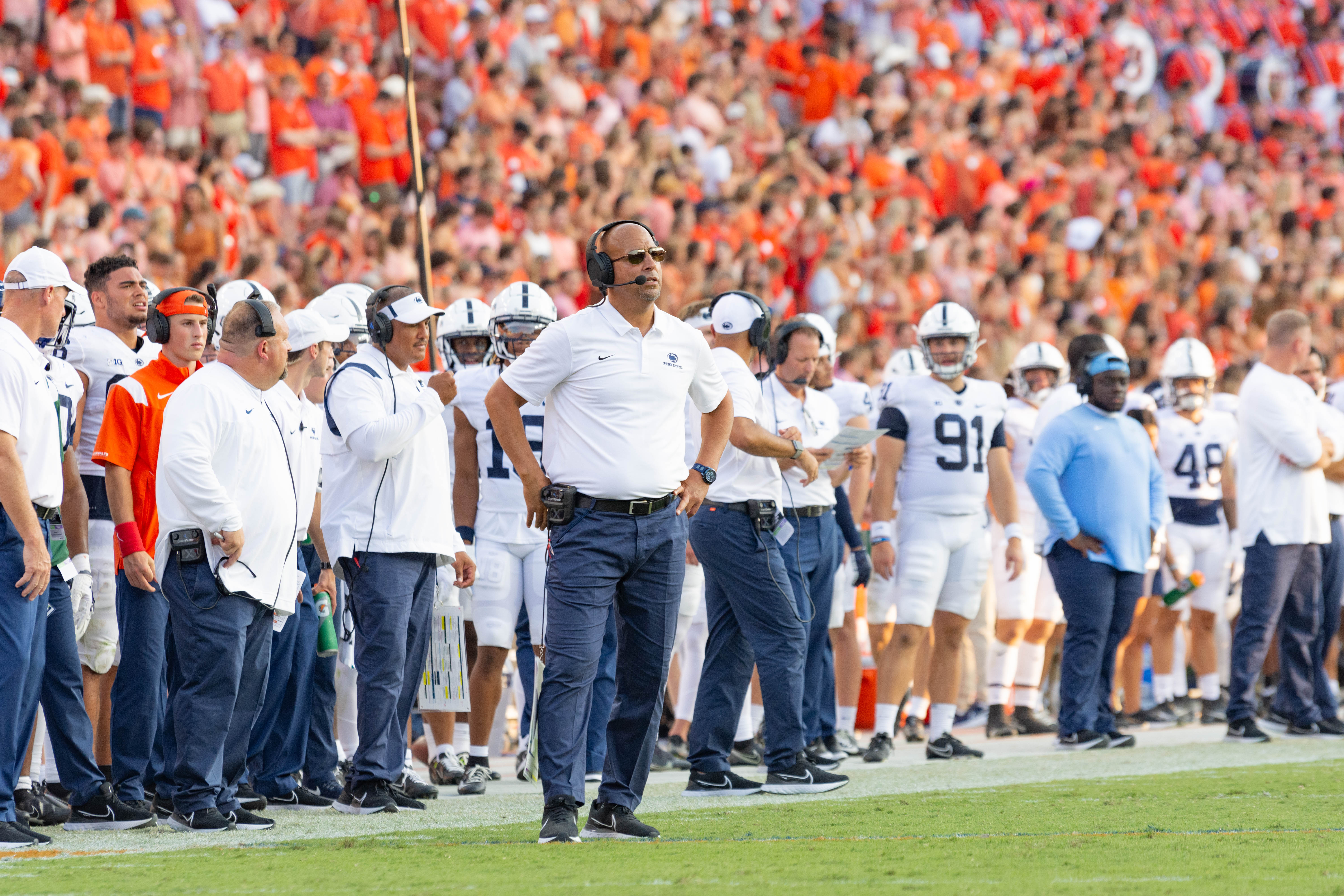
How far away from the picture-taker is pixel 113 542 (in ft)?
25.3

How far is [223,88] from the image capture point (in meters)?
15.7

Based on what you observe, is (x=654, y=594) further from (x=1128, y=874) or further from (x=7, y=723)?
(x=7, y=723)

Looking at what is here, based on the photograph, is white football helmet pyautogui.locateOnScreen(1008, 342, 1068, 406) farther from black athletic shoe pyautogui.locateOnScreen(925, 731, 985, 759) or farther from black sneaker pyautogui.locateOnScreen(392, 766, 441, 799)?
black sneaker pyautogui.locateOnScreen(392, 766, 441, 799)

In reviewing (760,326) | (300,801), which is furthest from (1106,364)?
(300,801)

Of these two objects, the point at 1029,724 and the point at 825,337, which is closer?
the point at 825,337

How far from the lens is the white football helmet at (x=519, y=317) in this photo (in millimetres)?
9180

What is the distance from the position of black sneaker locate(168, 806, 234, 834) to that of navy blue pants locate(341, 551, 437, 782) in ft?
2.45

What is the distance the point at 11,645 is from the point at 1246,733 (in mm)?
7103

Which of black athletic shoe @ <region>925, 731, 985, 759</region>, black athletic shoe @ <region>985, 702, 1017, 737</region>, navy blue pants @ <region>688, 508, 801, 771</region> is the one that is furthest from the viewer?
black athletic shoe @ <region>985, 702, 1017, 737</region>

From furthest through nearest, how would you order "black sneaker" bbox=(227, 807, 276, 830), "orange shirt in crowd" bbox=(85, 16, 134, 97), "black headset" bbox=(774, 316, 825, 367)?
"orange shirt in crowd" bbox=(85, 16, 134, 97) → "black headset" bbox=(774, 316, 825, 367) → "black sneaker" bbox=(227, 807, 276, 830)

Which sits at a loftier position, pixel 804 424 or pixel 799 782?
pixel 804 424

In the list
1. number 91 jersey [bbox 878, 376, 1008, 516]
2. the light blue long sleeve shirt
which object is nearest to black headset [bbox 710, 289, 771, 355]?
number 91 jersey [bbox 878, 376, 1008, 516]

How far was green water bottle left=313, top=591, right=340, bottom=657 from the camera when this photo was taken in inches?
323

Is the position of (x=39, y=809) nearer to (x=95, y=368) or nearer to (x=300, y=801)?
(x=300, y=801)
